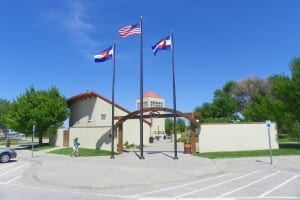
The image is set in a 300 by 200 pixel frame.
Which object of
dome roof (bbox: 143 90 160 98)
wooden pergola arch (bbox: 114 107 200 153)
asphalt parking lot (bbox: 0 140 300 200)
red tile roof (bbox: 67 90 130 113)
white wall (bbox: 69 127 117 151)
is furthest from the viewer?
dome roof (bbox: 143 90 160 98)

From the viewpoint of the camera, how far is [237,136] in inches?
1227

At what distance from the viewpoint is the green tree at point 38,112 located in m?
39.7

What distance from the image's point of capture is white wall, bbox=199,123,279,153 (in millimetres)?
30938

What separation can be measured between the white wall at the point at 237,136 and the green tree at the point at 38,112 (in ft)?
→ 60.2

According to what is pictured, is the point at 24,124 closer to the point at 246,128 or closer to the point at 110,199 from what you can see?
the point at 246,128

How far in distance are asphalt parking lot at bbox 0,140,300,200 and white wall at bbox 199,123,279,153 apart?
358 inches

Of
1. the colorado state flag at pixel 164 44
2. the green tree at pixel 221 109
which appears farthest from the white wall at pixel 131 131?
the green tree at pixel 221 109

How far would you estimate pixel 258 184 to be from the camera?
47.1 feet

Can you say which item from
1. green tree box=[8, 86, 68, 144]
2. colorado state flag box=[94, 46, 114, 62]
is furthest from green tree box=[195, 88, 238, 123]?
colorado state flag box=[94, 46, 114, 62]

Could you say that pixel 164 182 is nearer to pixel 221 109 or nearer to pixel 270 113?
pixel 270 113

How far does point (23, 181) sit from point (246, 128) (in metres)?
20.4

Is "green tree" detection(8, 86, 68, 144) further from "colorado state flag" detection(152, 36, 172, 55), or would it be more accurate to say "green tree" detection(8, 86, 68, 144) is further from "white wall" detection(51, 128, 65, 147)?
"colorado state flag" detection(152, 36, 172, 55)

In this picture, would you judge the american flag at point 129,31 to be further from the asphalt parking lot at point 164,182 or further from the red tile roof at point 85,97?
the red tile roof at point 85,97

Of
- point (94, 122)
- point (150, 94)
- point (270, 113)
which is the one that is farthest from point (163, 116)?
point (150, 94)
